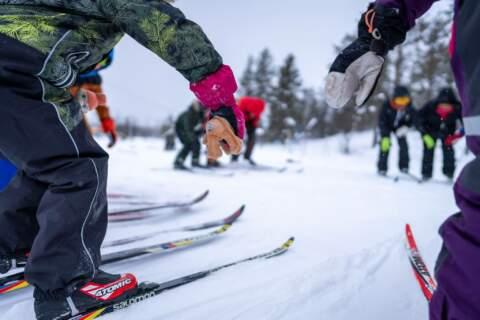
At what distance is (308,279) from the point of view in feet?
4.81

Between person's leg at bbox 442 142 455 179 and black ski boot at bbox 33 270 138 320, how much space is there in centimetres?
664

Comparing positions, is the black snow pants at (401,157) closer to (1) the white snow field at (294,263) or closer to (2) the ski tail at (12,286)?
(1) the white snow field at (294,263)

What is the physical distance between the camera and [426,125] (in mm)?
6457

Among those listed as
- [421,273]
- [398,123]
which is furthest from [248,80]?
[421,273]

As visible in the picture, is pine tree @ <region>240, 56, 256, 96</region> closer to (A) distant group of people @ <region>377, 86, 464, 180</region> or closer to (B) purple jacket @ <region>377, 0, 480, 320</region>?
(A) distant group of people @ <region>377, 86, 464, 180</region>

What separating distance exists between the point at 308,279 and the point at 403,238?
3.45 feet

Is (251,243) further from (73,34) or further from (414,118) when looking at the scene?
(414,118)

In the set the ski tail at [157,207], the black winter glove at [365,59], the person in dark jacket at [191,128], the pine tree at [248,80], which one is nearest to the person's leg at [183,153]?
the person in dark jacket at [191,128]

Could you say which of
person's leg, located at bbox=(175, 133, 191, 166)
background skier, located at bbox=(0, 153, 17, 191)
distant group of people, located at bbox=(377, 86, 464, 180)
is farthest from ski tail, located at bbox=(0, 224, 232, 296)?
distant group of people, located at bbox=(377, 86, 464, 180)

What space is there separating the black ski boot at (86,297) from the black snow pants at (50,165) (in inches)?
1.4

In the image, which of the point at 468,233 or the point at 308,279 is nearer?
the point at 468,233

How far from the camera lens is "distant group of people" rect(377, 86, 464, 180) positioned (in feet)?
20.2

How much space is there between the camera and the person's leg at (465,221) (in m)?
0.67

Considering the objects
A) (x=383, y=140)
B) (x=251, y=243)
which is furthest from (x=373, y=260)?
(x=383, y=140)
